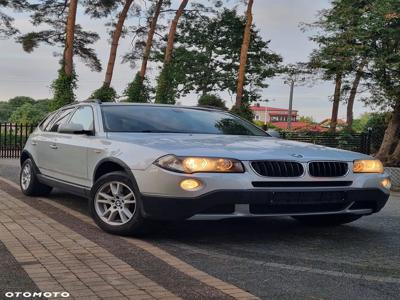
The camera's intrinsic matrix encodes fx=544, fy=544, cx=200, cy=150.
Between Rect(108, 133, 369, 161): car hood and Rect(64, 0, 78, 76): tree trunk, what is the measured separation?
69.0ft

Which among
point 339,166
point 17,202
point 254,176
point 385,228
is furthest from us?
point 17,202

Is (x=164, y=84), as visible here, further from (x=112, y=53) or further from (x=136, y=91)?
(x=112, y=53)

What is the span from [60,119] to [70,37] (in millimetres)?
19149

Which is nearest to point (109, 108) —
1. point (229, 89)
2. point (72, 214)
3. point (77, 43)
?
point (72, 214)

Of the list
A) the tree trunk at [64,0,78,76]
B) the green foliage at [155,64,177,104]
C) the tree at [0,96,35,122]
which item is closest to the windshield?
the tree trunk at [64,0,78,76]

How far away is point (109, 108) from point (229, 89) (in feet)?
139

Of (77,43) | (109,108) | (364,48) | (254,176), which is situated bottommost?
(254,176)

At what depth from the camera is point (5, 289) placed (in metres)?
3.66

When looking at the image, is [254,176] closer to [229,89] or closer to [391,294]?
[391,294]

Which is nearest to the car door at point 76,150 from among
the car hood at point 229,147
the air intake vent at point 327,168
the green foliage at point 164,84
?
the car hood at point 229,147

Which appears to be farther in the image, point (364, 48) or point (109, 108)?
point (364, 48)

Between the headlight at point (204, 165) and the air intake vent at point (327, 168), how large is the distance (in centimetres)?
76

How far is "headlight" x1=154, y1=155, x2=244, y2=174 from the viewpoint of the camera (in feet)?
16.2
